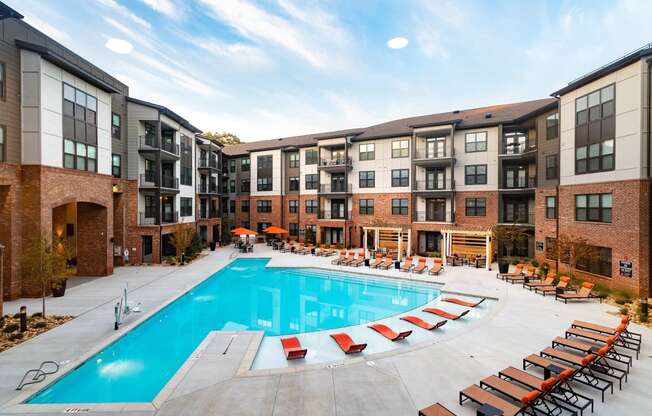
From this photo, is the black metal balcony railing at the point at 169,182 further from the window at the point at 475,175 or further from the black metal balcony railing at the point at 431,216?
the window at the point at 475,175

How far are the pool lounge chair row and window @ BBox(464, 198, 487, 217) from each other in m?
18.7

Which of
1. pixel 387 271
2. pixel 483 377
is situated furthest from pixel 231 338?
pixel 387 271

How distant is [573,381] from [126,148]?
28.8m

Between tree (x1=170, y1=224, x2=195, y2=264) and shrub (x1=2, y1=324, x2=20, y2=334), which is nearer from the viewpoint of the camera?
shrub (x1=2, y1=324, x2=20, y2=334)

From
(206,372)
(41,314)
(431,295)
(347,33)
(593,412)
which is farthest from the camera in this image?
(347,33)

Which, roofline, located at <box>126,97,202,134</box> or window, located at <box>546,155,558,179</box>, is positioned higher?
roofline, located at <box>126,97,202,134</box>

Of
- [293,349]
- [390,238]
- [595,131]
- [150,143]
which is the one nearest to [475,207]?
[390,238]

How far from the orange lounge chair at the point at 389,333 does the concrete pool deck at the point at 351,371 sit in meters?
0.87

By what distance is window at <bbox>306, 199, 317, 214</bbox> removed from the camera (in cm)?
3672

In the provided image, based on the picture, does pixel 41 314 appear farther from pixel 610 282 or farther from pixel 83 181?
pixel 610 282

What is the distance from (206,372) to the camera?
8.47 meters

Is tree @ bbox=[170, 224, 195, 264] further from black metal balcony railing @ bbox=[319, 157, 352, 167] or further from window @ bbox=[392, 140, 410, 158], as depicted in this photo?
window @ bbox=[392, 140, 410, 158]

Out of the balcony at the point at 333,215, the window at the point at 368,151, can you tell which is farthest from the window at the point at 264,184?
the window at the point at 368,151

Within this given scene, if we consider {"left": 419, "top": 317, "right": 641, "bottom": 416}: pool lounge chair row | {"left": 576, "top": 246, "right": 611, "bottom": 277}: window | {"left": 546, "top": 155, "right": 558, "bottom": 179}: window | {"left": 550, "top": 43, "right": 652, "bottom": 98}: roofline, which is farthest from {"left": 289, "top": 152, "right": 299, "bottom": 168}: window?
{"left": 419, "top": 317, "right": 641, "bottom": 416}: pool lounge chair row
